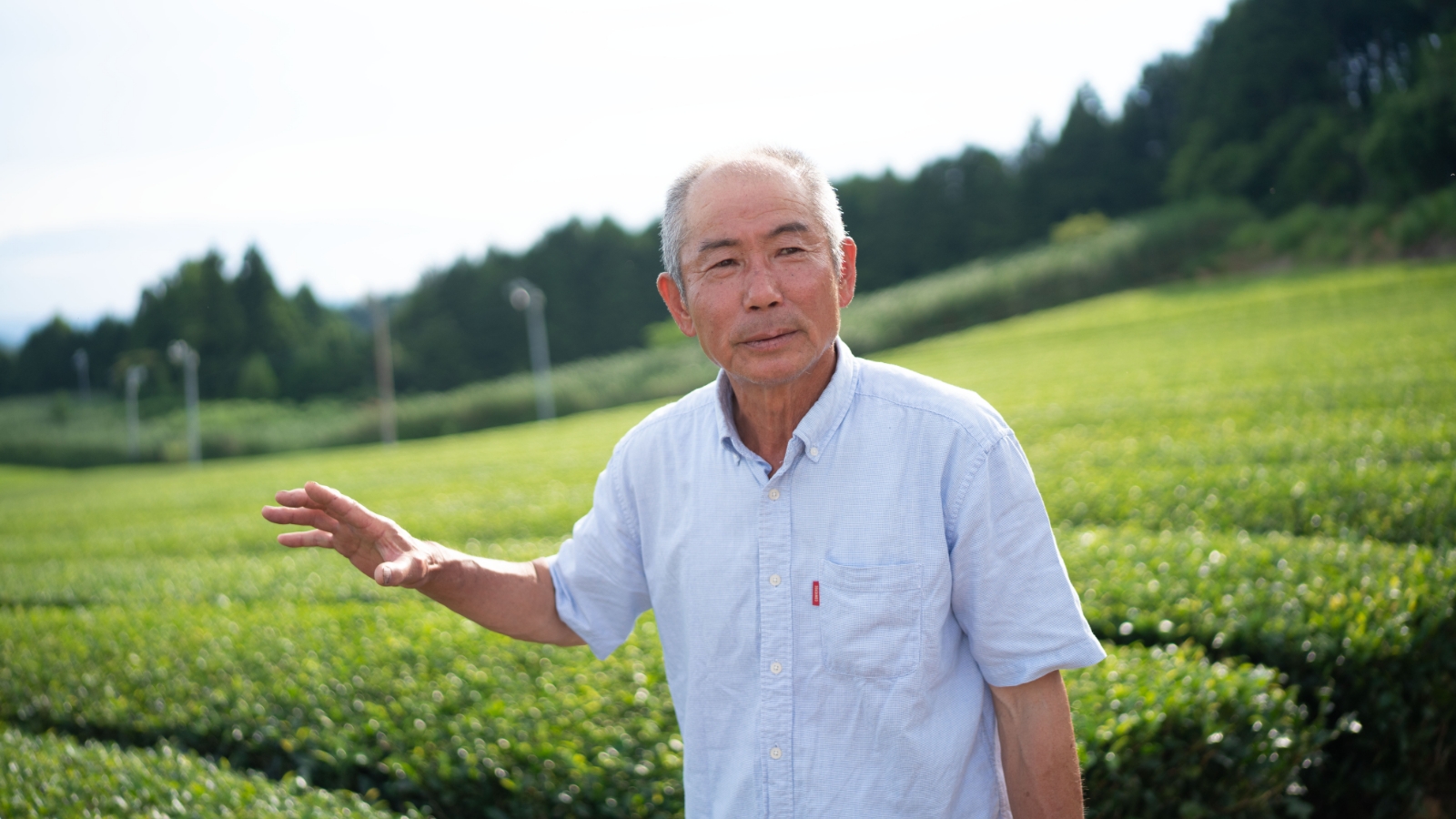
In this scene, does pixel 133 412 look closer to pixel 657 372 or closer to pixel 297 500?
pixel 657 372

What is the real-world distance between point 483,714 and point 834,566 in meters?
2.31

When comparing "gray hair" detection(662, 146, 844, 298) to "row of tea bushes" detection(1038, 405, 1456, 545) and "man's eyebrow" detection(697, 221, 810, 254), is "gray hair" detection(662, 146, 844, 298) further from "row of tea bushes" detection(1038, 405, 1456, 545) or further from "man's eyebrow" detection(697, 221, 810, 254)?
"row of tea bushes" detection(1038, 405, 1456, 545)

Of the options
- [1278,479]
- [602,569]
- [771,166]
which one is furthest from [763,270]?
[1278,479]

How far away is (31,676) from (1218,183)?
42000mm

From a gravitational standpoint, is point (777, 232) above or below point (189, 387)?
below

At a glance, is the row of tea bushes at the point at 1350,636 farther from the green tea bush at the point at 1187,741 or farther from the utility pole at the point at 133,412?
the utility pole at the point at 133,412

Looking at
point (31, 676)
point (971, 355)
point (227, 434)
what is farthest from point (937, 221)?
point (31, 676)

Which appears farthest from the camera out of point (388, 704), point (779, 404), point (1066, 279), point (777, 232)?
point (1066, 279)

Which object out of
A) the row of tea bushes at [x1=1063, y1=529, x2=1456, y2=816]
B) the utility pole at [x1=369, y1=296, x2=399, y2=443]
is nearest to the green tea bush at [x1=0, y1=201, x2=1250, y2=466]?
the utility pole at [x1=369, y1=296, x2=399, y2=443]

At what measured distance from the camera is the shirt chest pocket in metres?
1.56

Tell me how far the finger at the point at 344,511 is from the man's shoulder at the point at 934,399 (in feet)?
3.21

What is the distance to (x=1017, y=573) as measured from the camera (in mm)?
1518

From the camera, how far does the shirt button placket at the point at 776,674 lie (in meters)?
1.60

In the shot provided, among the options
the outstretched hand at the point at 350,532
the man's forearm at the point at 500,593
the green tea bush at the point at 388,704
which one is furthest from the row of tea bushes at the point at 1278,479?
the outstretched hand at the point at 350,532
